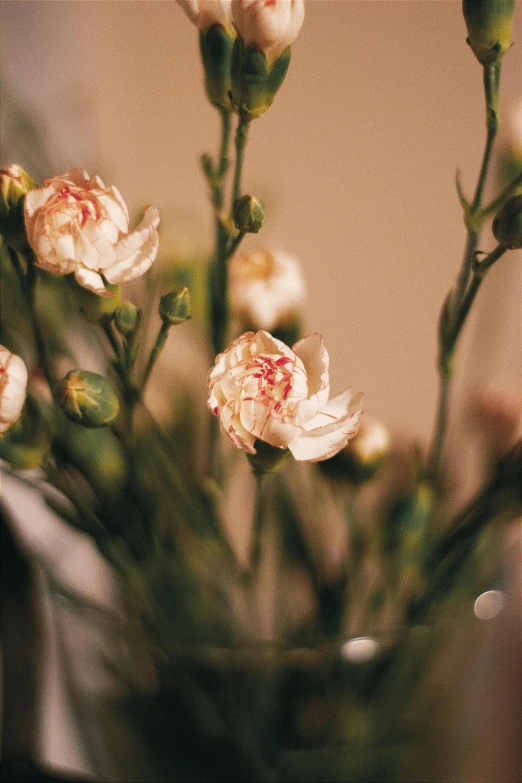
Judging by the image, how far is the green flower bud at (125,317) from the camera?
0.19m

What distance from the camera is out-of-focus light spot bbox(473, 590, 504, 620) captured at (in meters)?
0.26

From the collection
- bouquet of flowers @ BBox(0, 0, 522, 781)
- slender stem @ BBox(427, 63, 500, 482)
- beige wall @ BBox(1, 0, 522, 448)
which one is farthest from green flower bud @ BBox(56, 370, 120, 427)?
beige wall @ BBox(1, 0, 522, 448)

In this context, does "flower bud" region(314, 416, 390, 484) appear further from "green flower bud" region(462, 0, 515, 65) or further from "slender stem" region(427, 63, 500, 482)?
"green flower bud" region(462, 0, 515, 65)

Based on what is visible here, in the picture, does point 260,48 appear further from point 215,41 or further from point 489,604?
point 489,604

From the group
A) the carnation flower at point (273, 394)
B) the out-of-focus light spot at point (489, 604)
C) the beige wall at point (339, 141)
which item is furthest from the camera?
the beige wall at point (339, 141)

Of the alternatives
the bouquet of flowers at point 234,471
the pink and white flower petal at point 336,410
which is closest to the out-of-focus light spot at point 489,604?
the bouquet of flowers at point 234,471

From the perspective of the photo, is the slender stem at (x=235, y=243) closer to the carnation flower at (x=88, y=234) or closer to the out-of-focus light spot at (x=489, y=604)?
the carnation flower at (x=88, y=234)

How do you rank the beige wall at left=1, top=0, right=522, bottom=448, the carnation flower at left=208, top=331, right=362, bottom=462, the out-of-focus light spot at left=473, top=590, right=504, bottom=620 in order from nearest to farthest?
the carnation flower at left=208, top=331, right=362, bottom=462 < the out-of-focus light spot at left=473, top=590, right=504, bottom=620 < the beige wall at left=1, top=0, right=522, bottom=448

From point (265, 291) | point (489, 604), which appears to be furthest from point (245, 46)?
point (489, 604)

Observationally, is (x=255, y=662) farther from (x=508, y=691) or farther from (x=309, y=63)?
(x=309, y=63)

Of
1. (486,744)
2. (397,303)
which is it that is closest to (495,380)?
(397,303)

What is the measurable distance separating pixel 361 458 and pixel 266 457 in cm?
7

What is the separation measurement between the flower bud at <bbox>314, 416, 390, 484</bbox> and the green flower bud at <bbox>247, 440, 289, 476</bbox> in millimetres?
63

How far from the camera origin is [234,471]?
320mm
